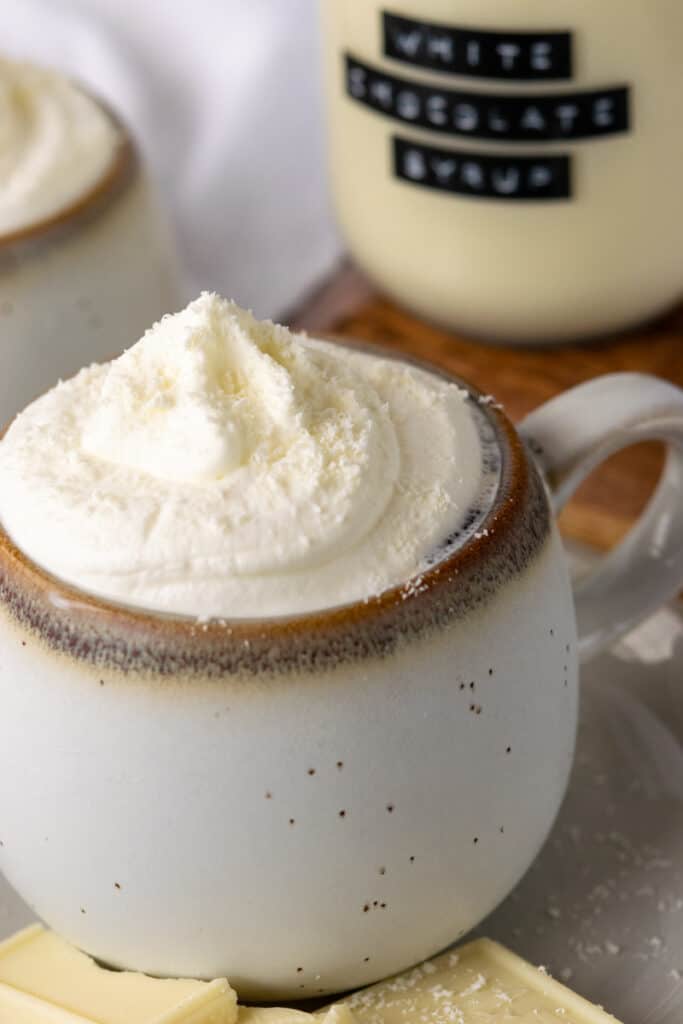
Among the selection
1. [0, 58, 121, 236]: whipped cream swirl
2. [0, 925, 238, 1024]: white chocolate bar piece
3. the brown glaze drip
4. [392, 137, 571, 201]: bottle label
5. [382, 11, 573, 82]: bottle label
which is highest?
[0, 58, 121, 236]: whipped cream swirl

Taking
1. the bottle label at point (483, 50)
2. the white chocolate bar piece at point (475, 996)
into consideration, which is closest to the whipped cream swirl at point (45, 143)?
the bottle label at point (483, 50)

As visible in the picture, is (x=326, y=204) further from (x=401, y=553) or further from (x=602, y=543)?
(x=401, y=553)

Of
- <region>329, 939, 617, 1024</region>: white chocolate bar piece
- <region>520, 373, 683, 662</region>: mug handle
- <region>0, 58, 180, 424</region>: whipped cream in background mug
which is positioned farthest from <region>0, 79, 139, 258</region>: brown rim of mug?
<region>329, 939, 617, 1024</region>: white chocolate bar piece

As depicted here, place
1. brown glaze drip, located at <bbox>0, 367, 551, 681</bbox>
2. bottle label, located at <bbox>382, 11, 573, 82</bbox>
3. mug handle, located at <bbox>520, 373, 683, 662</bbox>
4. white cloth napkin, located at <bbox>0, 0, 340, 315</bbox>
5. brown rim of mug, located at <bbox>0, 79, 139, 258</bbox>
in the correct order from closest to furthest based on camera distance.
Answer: brown glaze drip, located at <bbox>0, 367, 551, 681</bbox>, mug handle, located at <bbox>520, 373, 683, 662</bbox>, brown rim of mug, located at <bbox>0, 79, 139, 258</bbox>, bottle label, located at <bbox>382, 11, 573, 82</bbox>, white cloth napkin, located at <bbox>0, 0, 340, 315</bbox>

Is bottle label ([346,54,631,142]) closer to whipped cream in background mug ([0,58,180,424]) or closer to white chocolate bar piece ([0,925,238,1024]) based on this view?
whipped cream in background mug ([0,58,180,424])

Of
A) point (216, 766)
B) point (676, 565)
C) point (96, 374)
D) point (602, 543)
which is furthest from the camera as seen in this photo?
point (602, 543)

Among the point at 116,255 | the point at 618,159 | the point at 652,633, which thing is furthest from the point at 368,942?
the point at 618,159

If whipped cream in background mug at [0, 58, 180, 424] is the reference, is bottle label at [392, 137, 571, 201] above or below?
below

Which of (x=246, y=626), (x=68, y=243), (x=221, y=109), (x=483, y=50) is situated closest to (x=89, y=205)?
(x=68, y=243)
